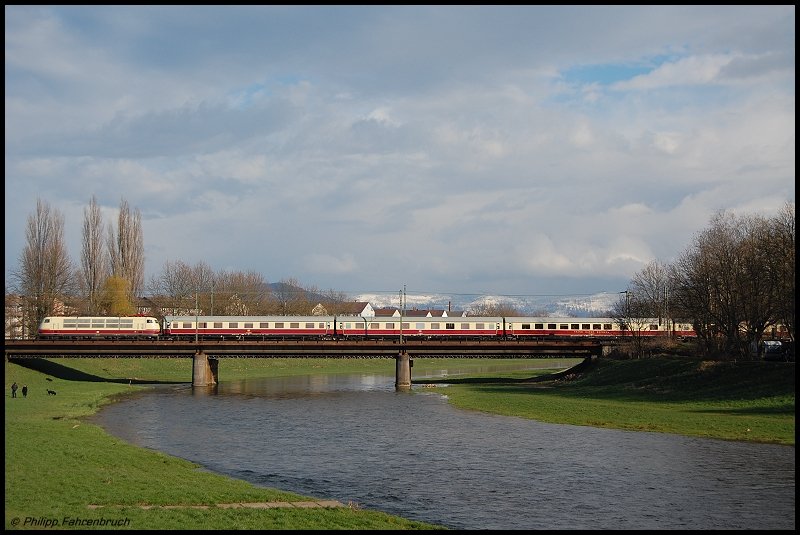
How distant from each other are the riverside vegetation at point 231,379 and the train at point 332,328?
15.7 ft

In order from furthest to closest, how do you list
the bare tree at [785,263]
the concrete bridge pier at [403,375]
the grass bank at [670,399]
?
the concrete bridge pier at [403,375], the bare tree at [785,263], the grass bank at [670,399]

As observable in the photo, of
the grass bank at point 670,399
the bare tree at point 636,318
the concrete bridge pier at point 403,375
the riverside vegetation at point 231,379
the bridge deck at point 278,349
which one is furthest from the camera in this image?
the bare tree at point 636,318

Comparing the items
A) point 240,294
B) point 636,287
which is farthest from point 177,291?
point 636,287

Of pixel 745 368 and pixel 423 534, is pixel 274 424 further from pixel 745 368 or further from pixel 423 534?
pixel 745 368

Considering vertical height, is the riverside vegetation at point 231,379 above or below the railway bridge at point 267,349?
below

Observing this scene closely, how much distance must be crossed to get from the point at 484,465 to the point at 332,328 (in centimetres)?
6495

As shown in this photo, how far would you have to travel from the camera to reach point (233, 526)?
19234 mm

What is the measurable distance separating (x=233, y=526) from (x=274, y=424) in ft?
90.7

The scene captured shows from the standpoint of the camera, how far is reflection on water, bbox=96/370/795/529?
920 inches

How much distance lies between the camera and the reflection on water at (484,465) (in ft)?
76.6

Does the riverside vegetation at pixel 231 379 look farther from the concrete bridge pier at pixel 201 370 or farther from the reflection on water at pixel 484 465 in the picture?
the concrete bridge pier at pixel 201 370

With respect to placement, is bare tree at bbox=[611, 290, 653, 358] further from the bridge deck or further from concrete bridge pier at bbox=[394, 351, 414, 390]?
concrete bridge pier at bbox=[394, 351, 414, 390]

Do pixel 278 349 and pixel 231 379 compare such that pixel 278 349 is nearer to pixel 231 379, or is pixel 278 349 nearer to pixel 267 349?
pixel 267 349

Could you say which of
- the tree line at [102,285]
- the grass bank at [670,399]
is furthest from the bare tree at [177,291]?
the grass bank at [670,399]
